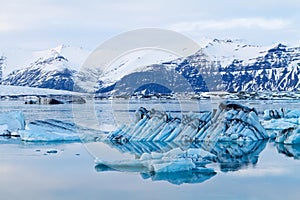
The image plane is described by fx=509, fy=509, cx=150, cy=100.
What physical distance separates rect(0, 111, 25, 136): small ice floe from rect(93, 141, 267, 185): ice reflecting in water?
5.45 meters

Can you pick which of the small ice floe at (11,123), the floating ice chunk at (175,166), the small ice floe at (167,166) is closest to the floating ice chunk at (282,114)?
the small ice floe at (11,123)

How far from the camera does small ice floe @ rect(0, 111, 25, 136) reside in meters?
17.3

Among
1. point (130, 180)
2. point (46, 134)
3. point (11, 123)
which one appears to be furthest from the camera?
point (11, 123)

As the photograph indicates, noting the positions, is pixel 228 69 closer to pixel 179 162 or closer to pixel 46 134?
pixel 46 134

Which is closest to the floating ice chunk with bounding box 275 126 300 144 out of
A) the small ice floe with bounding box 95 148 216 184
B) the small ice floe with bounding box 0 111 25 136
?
the small ice floe with bounding box 95 148 216 184

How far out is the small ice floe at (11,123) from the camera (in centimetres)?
1727

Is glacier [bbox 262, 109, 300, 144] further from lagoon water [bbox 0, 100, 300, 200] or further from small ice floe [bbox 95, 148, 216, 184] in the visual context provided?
small ice floe [bbox 95, 148, 216, 184]

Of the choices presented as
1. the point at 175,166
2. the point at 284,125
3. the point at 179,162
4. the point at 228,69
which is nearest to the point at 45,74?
the point at 228,69

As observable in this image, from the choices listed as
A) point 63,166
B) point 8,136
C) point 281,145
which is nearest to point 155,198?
point 63,166

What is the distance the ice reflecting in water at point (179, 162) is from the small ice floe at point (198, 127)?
4.37ft

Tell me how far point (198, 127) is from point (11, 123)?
22.7 feet

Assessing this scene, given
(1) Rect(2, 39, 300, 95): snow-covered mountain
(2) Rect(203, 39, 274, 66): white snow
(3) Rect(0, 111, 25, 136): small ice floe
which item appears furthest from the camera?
(2) Rect(203, 39, 274, 66): white snow

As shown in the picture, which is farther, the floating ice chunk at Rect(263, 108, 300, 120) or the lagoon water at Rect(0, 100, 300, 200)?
the floating ice chunk at Rect(263, 108, 300, 120)

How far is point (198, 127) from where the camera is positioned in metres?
15.2
